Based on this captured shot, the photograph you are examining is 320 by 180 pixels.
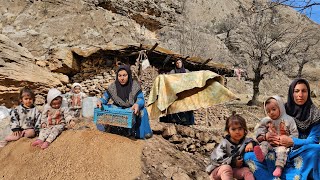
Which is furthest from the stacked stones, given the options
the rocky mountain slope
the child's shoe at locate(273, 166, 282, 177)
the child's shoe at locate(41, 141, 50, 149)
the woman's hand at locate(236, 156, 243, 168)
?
the child's shoe at locate(273, 166, 282, 177)

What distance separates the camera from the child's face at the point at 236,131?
101 inches

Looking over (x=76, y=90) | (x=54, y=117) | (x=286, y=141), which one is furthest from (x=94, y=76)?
(x=286, y=141)

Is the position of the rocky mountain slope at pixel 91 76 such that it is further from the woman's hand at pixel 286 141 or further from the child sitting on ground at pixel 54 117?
the woman's hand at pixel 286 141

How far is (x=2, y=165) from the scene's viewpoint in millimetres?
3033

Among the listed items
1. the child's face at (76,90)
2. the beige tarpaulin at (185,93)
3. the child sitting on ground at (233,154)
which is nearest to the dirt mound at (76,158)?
the child sitting on ground at (233,154)

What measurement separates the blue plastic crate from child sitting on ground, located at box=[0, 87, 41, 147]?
882 millimetres

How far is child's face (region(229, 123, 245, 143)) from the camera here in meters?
2.55

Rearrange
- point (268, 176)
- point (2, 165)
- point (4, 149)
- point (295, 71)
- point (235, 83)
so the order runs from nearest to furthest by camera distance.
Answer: point (268, 176) < point (2, 165) < point (4, 149) < point (235, 83) < point (295, 71)

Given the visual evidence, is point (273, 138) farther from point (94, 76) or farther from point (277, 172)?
point (94, 76)

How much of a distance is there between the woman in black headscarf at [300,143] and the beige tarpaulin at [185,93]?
276 cm

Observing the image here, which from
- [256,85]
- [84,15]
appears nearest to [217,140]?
[256,85]

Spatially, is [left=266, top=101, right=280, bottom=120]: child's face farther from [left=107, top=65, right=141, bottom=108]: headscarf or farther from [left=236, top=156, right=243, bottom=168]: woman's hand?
[left=107, top=65, right=141, bottom=108]: headscarf

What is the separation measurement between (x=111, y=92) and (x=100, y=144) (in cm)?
79

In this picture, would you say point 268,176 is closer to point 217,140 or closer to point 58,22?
point 217,140
